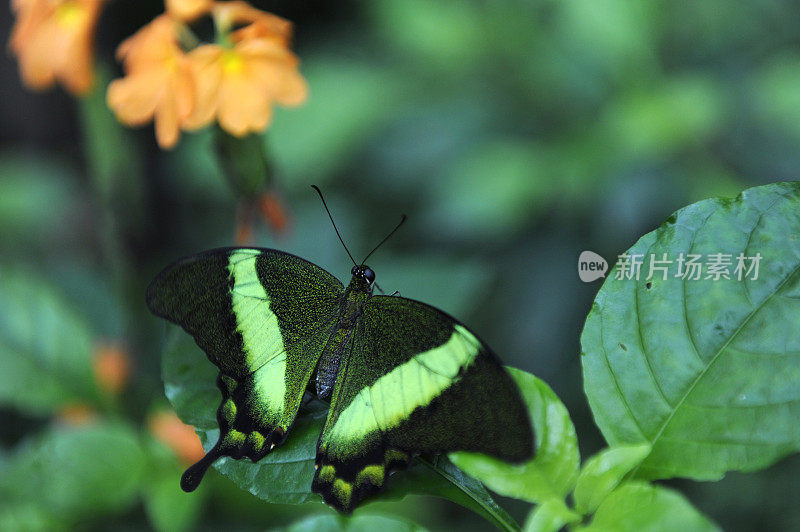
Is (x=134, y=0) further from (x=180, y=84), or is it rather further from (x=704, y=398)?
(x=704, y=398)

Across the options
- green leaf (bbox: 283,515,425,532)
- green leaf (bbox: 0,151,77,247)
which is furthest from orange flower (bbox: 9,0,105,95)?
green leaf (bbox: 0,151,77,247)

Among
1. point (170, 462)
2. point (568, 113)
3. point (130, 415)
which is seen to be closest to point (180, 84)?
point (170, 462)

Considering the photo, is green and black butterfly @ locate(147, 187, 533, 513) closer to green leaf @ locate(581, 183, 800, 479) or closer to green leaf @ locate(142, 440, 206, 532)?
green leaf @ locate(581, 183, 800, 479)

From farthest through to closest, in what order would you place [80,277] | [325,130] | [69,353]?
[325,130]
[80,277]
[69,353]

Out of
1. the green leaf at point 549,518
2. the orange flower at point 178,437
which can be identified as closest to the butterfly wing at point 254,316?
the green leaf at point 549,518

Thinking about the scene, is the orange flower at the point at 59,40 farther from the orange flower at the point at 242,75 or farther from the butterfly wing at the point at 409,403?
the butterfly wing at the point at 409,403
